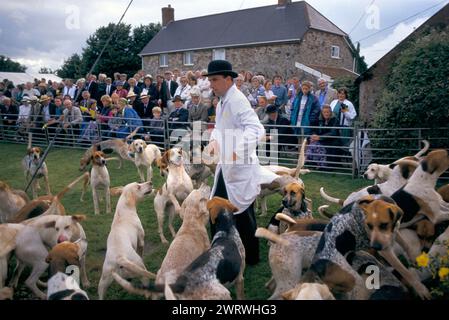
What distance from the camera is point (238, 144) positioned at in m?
4.57

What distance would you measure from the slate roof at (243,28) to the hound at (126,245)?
24.0 m

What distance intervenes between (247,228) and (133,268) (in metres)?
1.56

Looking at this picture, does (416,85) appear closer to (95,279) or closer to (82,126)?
(95,279)

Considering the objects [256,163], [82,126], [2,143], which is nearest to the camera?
[256,163]

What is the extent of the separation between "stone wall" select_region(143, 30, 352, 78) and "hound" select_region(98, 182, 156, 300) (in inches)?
896

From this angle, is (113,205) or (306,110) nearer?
(113,205)

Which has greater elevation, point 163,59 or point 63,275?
point 163,59

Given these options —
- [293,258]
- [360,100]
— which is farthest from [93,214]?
[360,100]

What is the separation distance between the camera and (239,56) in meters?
30.1

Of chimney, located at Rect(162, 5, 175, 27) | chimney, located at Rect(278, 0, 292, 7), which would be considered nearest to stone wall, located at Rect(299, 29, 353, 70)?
chimney, located at Rect(278, 0, 292, 7)

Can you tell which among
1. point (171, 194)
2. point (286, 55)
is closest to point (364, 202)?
point (171, 194)

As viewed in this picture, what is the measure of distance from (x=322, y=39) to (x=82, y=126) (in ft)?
65.9

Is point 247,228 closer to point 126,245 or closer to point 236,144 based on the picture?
point 236,144

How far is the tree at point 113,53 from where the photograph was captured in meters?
34.9
